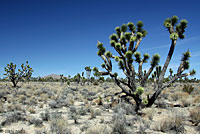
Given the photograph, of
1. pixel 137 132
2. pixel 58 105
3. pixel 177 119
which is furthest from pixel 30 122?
A: pixel 177 119

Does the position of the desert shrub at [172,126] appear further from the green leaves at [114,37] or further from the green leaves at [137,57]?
the green leaves at [114,37]

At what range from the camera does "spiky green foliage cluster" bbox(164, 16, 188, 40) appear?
25.4ft

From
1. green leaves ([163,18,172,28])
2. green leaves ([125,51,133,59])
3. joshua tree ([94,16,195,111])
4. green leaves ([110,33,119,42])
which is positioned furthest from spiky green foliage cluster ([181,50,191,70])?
green leaves ([110,33,119,42])

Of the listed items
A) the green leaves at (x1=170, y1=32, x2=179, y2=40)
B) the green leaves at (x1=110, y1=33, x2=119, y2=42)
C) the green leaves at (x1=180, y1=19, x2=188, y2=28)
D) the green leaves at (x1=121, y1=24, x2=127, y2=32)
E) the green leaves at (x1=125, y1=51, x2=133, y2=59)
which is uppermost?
the green leaves at (x1=121, y1=24, x2=127, y2=32)

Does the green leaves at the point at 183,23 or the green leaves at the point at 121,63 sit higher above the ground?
the green leaves at the point at 183,23

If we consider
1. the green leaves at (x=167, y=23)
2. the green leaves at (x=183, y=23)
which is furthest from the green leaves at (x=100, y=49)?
the green leaves at (x=183, y=23)

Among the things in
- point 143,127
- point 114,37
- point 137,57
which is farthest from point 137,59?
point 143,127

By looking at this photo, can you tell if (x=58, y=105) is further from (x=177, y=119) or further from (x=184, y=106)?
(x=184, y=106)

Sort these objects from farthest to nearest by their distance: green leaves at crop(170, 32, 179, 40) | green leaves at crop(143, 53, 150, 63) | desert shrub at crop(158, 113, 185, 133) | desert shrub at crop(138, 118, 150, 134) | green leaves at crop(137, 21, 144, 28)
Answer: green leaves at crop(137, 21, 144, 28)
green leaves at crop(143, 53, 150, 63)
green leaves at crop(170, 32, 179, 40)
desert shrub at crop(158, 113, 185, 133)
desert shrub at crop(138, 118, 150, 134)

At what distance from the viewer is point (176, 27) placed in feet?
26.7

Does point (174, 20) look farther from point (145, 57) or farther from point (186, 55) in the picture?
point (145, 57)

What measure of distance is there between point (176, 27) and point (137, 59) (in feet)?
9.18

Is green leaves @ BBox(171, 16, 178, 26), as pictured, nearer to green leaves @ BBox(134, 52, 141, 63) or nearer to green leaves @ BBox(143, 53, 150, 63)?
green leaves @ BBox(143, 53, 150, 63)

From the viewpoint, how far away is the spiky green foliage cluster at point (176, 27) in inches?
305
